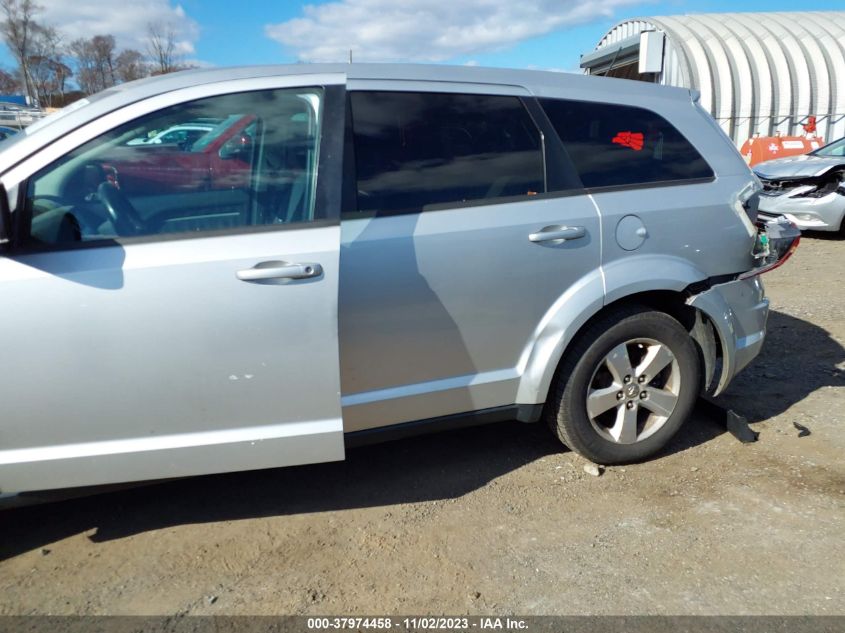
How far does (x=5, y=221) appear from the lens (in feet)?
7.50

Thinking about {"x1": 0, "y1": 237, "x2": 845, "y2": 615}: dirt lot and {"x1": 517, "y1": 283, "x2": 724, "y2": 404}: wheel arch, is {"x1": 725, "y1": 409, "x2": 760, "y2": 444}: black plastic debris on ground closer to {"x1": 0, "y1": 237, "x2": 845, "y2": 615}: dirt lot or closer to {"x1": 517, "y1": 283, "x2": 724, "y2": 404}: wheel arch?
{"x1": 0, "y1": 237, "x2": 845, "y2": 615}: dirt lot

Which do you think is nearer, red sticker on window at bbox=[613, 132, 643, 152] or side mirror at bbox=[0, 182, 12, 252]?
side mirror at bbox=[0, 182, 12, 252]

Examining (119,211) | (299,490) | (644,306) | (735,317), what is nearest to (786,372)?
(735,317)

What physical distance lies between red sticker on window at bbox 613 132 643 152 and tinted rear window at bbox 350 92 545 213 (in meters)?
0.45


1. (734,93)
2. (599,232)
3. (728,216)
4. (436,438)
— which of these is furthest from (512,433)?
(734,93)

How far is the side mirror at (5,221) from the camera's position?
7.41ft

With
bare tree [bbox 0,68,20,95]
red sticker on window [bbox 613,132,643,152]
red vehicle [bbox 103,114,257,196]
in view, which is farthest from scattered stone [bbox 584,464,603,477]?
bare tree [bbox 0,68,20,95]

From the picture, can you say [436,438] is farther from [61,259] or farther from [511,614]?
[61,259]

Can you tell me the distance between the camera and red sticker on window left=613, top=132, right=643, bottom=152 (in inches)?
129

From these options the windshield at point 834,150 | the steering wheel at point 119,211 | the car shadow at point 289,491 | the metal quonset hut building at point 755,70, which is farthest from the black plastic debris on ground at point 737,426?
the metal quonset hut building at point 755,70

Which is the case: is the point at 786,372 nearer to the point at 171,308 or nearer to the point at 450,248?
the point at 450,248

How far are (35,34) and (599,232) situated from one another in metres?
59.8

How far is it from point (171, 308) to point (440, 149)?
4.36 ft

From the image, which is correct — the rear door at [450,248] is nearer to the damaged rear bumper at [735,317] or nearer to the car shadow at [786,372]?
the damaged rear bumper at [735,317]
